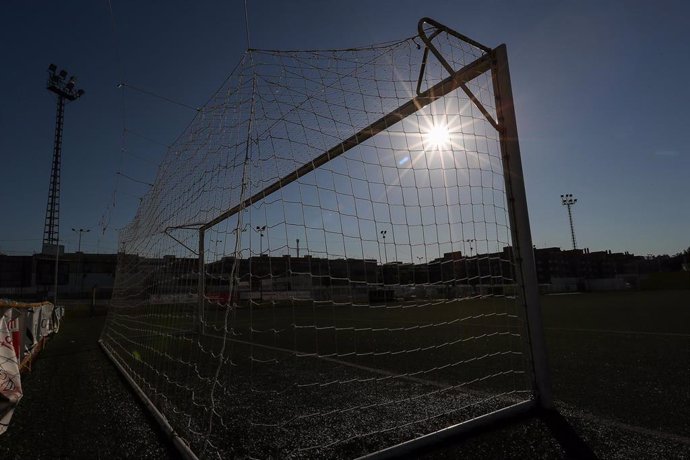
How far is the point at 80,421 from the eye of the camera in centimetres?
325

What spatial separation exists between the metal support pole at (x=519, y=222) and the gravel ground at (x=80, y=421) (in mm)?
2819

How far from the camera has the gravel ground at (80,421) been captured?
8.59 ft

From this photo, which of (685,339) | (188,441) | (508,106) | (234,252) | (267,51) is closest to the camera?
(234,252)

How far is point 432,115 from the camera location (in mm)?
4016

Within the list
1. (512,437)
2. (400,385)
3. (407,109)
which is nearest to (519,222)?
(407,109)

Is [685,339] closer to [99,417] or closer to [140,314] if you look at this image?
[99,417]

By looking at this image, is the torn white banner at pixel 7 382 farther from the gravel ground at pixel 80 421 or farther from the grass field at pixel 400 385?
the grass field at pixel 400 385

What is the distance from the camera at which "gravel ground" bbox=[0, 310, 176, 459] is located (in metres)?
2.62

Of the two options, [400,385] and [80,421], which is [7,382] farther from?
[400,385]

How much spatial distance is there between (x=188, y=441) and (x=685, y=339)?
304 inches

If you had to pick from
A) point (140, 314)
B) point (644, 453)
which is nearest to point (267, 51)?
point (644, 453)

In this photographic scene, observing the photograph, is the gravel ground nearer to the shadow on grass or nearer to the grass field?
the grass field

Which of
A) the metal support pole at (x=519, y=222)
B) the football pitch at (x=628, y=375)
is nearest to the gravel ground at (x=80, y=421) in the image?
the metal support pole at (x=519, y=222)

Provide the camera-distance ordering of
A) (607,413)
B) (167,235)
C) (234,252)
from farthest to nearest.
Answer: (167,235), (607,413), (234,252)
